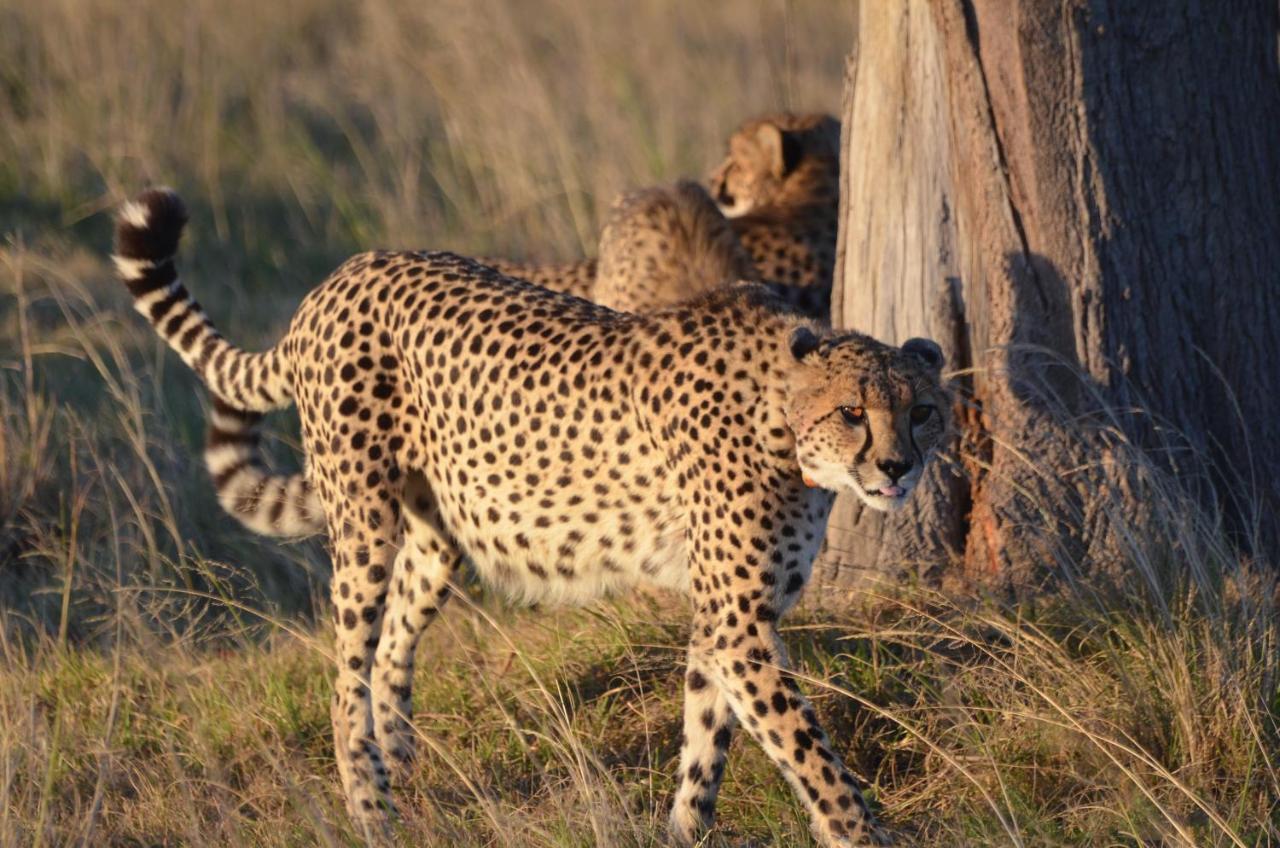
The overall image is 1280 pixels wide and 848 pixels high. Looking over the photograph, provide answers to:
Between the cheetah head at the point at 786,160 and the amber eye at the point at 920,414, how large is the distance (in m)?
2.05

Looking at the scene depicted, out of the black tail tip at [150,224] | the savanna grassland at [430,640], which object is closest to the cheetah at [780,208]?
the savanna grassland at [430,640]

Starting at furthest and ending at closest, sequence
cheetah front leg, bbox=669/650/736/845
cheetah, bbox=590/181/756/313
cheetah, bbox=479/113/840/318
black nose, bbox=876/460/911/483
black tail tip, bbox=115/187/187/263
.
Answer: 1. cheetah, bbox=479/113/840/318
2. cheetah, bbox=590/181/756/313
3. black tail tip, bbox=115/187/187/263
4. cheetah front leg, bbox=669/650/736/845
5. black nose, bbox=876/460/911/483

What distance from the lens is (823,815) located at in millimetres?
3260

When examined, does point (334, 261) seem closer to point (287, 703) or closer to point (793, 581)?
point (287, 703)

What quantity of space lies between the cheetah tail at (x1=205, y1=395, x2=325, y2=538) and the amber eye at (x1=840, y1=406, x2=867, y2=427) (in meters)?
1.41

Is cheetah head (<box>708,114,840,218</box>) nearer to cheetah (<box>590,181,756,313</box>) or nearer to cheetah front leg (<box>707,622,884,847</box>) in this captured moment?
cheetah (<box>590,181,756,313</box>)

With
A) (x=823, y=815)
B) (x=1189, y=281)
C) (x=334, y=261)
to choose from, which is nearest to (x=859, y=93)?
(x=1189, y=281)

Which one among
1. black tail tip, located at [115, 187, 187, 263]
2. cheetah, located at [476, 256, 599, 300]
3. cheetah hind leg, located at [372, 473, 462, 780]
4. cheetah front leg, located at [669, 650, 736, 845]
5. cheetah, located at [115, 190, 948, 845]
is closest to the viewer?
cheetah, located at [115, 190, 948, 845]

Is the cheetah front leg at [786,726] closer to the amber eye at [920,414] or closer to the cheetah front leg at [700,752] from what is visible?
the cheetah front leg at [700,752]

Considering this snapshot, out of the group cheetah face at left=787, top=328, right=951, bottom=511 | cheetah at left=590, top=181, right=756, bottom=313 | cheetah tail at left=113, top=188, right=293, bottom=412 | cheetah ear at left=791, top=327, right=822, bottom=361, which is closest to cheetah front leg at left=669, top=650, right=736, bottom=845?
cheetah face at left=787, top=328, right=951, bottom=511

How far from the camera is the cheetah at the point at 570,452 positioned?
10.8 ft

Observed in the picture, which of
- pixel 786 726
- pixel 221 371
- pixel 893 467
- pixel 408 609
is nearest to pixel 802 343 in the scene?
pixel 893 467

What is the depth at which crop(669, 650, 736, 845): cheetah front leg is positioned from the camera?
135 inches

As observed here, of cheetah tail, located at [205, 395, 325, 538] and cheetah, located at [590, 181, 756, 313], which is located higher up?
cheetah, located at [590, 181, 756, 313]
